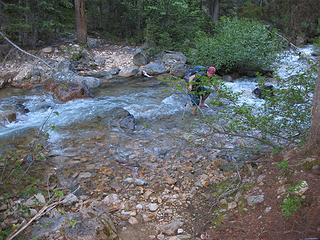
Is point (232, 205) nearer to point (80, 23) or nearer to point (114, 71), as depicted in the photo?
point (114, 71)

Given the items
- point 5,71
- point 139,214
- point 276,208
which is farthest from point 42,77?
point 276,208

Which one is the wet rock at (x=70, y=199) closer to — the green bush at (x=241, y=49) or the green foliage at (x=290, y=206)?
the green foliage at (x=290, y=206)

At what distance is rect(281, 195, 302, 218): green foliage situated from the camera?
12.5 feet

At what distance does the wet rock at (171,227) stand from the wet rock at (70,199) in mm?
1457

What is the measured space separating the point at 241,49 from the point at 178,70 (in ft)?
8.12

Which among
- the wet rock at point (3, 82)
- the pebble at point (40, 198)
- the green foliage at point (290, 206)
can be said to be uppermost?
the green foliage at point (290, 206)

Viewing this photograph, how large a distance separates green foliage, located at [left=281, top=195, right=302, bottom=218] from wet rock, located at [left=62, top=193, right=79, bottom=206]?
3017 mm

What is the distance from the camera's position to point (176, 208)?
521cm

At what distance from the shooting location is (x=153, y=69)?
14039 millimetres

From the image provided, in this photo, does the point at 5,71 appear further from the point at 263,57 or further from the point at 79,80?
the point at 263,57

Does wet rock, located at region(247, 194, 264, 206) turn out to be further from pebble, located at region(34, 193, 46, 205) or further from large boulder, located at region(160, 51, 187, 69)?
large boulder, located at region(160, 51, 187, 69)

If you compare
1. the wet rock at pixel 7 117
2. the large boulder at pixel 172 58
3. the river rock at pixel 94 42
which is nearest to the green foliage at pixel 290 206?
the wet rock at pixel 7 117

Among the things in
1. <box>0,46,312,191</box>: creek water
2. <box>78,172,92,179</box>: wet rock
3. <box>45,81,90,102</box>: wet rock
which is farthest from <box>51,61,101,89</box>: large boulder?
<box>78,172,92,179</box>: wet rock

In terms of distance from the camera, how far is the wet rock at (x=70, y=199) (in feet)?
17.4
